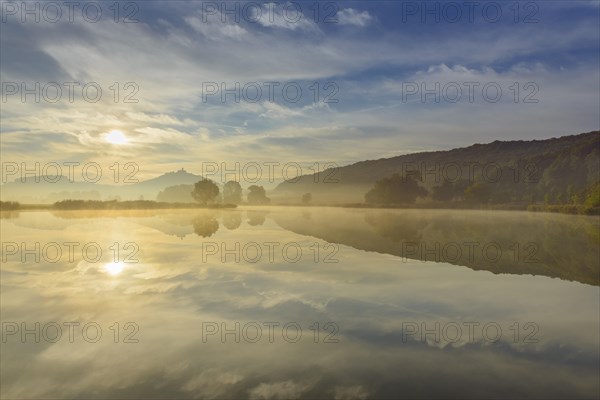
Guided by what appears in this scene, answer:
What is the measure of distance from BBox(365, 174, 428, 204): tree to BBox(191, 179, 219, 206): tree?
68394 mm

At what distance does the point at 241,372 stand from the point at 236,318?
176 inches

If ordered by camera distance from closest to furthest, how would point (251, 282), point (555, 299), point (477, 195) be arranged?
1. point (555, 299)
2. point (251, 282)
3. point (477, 195)

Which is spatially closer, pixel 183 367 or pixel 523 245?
pixel 183 367

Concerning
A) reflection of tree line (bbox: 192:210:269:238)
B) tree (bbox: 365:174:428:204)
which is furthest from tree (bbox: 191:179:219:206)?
reflection of tree line (bbox: 192:210:269:238)

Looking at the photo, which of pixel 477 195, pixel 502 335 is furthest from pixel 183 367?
pixel 477 195

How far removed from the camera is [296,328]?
13.6 meters

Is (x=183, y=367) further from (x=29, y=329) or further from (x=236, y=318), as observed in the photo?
(x=29, y=329)

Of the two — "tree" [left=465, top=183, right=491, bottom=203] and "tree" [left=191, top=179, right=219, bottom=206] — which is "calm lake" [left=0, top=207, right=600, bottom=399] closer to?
"tree" [left=191, top=179, right=219, bottom=206]

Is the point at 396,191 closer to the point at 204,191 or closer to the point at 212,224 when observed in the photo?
the point at 204,191

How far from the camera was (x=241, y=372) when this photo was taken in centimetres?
1034

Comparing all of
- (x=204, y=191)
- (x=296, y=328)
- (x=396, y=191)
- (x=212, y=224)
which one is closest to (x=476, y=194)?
(x=396, y=191)

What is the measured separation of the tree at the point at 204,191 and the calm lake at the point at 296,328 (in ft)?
475

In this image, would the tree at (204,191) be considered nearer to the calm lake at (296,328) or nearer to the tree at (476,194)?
the tree at (476,194)

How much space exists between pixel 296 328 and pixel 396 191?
166 metres
